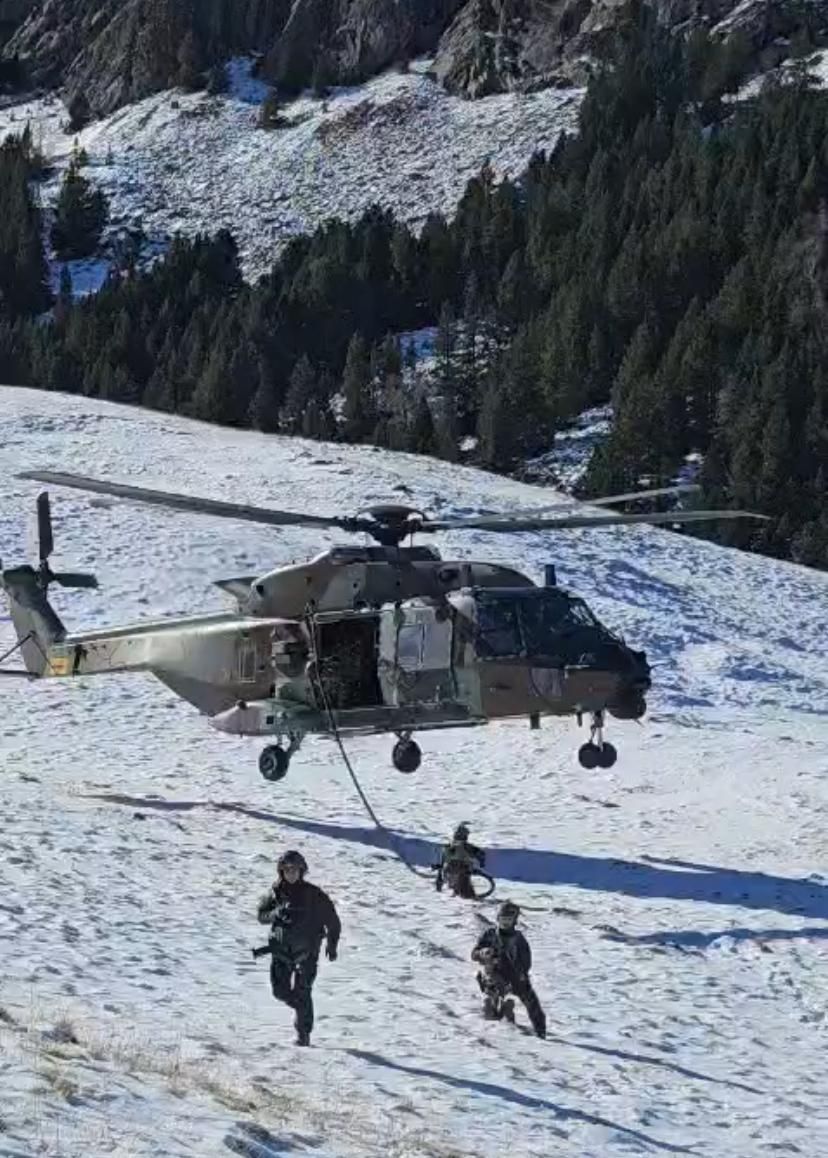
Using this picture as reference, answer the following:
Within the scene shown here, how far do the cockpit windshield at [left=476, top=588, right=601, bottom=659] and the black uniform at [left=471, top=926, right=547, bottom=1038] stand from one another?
434 cm

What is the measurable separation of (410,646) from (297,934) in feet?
20.3

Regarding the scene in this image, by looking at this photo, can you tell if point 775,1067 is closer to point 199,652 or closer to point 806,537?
point 199,652

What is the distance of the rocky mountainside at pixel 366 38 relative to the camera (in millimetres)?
129375

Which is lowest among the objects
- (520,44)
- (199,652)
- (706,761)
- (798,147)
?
(706,761)

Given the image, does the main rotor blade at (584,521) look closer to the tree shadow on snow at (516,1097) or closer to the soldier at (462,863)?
the soldier at (462,863)

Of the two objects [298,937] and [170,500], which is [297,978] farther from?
[170,500]

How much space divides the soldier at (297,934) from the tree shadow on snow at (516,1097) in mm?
611

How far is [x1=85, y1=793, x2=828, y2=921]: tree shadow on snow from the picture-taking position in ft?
58.1

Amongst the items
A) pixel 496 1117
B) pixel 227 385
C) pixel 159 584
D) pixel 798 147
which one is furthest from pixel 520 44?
pixel 496 1117

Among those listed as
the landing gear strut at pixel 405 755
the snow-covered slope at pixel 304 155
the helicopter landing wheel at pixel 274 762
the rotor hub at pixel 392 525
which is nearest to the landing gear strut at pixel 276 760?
the helicopter landing wheel at pixel 274 762

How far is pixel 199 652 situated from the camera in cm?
1908

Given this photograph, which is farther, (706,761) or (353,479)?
(353,479)

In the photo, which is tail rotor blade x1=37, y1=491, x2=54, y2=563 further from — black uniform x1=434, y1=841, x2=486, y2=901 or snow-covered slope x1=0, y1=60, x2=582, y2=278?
snow-covered slope x1=0, y1=60, x2=582, y2=278

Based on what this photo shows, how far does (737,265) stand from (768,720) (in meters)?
66.5
